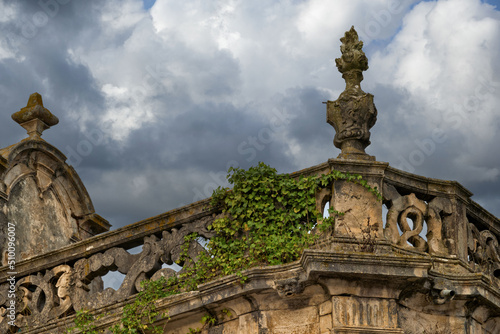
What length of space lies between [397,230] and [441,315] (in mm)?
973

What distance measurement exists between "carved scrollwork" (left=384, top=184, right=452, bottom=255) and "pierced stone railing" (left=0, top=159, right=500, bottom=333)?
1cm

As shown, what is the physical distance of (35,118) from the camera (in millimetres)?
15375

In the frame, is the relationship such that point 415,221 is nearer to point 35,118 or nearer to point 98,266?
point 98,266

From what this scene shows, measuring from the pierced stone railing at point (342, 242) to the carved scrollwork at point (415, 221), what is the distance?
0.01m

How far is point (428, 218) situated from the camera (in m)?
10.4

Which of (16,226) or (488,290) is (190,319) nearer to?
(488,290)

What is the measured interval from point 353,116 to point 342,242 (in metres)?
1.50

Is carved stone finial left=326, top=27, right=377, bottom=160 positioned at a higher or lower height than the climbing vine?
higher

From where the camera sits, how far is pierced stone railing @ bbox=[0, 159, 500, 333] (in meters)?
9.97

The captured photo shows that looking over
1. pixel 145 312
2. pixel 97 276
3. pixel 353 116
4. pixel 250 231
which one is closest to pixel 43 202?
pixel 97 276

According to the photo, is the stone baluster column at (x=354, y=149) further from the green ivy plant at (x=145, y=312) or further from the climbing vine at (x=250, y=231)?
the green ivy plant at (x=145, y=312)

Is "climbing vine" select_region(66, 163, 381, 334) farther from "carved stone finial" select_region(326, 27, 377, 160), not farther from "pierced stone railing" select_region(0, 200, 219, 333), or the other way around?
"carved stone finial" select_region(326, 27, 377, 160)

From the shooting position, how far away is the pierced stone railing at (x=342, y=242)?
997cm

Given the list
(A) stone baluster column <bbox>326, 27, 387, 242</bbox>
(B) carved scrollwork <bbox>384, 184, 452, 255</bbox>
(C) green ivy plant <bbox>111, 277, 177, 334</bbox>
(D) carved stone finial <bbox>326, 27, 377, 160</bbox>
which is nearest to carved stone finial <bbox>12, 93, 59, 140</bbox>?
(C) green ivy plant <bbox>111, 277, 177, 334</bbox>
